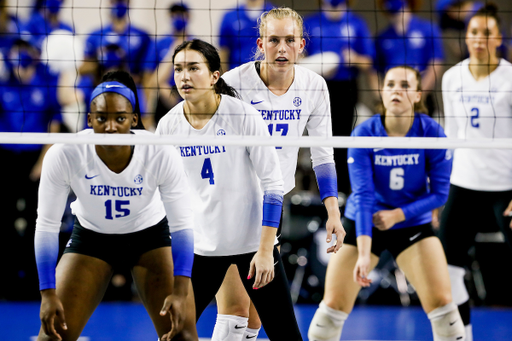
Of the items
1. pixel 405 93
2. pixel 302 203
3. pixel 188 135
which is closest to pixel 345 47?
pixel 302 203

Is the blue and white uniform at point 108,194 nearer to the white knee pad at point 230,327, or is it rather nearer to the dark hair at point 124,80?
the dark hair at point 124,80

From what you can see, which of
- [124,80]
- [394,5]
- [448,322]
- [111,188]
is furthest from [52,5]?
[448,322]

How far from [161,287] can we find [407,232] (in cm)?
160

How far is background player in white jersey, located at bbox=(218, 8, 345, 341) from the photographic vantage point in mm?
3570

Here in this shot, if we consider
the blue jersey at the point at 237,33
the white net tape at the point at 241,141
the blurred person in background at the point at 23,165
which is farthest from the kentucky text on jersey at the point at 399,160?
the blurred person in background at the point at 23,165

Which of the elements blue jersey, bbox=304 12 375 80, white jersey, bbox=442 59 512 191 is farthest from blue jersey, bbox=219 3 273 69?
white jersey, bbox=442 59 512 191

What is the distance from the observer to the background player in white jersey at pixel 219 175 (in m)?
3.31

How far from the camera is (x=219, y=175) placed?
131 inches

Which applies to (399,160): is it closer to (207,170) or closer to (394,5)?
(207,170)

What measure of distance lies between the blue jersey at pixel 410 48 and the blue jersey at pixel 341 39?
0.51 ft

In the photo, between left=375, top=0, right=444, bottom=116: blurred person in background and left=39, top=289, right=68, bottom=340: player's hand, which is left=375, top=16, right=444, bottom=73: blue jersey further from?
left=39, top=289, right=68, bottom=340: player's hand

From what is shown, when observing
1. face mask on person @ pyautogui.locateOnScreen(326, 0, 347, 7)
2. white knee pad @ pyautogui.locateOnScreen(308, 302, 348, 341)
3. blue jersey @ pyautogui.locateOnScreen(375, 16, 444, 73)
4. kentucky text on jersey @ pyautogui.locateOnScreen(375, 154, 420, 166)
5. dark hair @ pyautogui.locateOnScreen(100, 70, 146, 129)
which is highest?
face mask on person @ pyautogui.locateOnScreen(326, 0, 347, 7)

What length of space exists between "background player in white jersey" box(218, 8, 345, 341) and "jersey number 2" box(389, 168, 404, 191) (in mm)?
507

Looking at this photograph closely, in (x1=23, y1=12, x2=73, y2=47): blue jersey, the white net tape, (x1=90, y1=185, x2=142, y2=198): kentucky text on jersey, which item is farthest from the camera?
(x1=23, y1=12, x2=73, y2=47): blue jersey
